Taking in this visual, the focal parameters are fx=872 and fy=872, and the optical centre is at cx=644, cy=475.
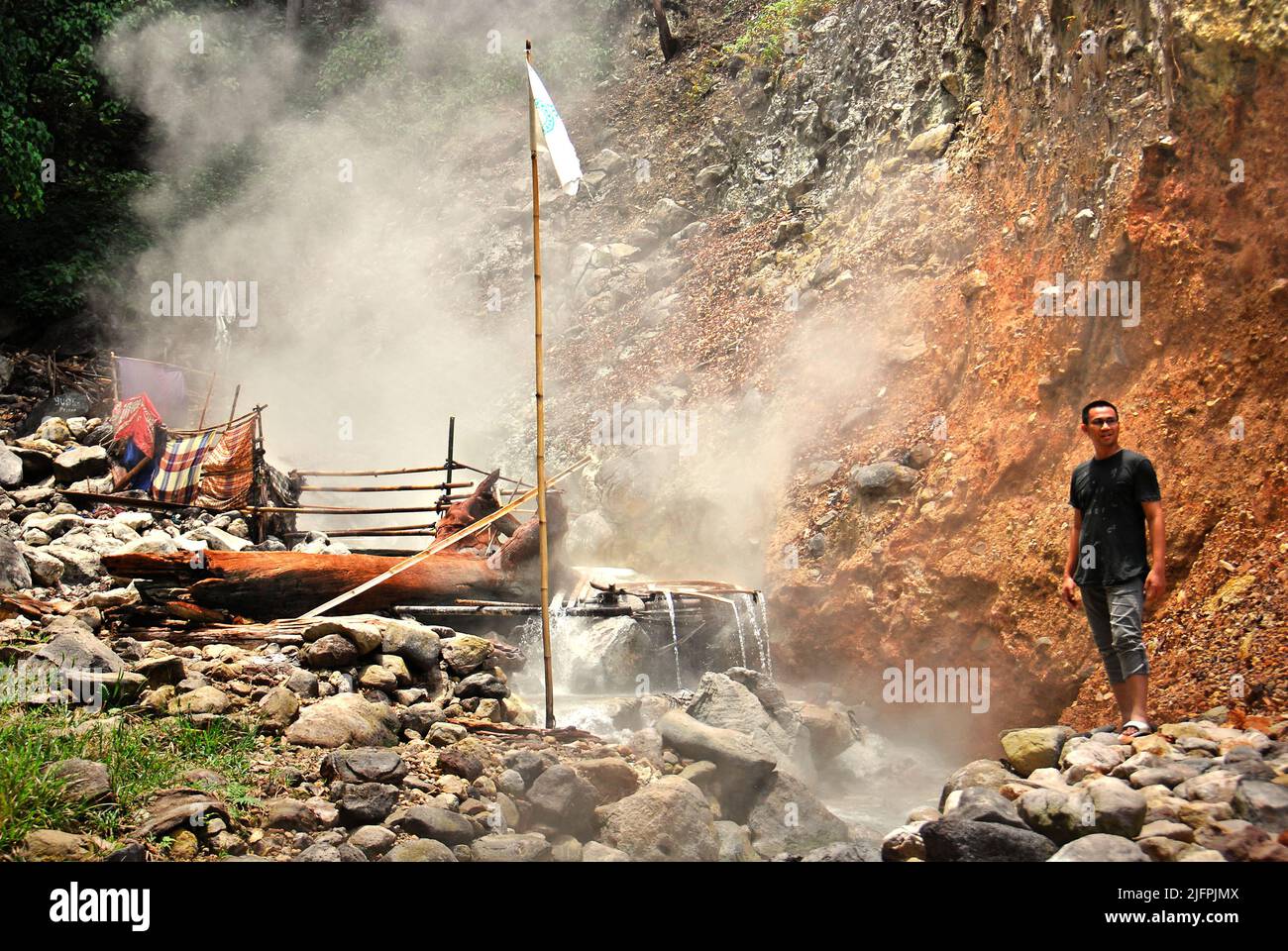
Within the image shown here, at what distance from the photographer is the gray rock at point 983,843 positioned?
363 centimetres

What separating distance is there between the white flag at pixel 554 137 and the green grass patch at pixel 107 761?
12.7ft

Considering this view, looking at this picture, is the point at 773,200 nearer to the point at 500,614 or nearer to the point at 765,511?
the point at 765,511

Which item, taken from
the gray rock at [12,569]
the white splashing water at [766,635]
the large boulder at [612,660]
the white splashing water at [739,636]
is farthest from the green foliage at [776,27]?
the gray rock at [12,569]

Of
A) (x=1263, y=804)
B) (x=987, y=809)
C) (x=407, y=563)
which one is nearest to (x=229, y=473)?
(x=407, y=563)

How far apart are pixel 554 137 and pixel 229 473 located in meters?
8.18

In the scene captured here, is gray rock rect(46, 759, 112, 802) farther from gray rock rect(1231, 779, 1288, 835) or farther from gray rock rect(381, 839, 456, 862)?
gray rock rect(1231, 779, 1288, 835)

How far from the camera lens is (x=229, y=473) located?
465 inches

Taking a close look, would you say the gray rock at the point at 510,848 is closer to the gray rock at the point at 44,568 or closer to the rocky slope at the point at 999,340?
the rocky slope at the point at 999,340

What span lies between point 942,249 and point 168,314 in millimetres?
17907

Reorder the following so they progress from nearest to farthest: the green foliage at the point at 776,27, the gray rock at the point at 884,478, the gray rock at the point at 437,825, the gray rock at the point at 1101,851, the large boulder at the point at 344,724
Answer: the gray rock at the point at 1101,851 < the gray rock at the point at 437,825 < the large boulder at the point at 344,724 < the gray rock at the point at 884,478 < the green foliage at the point at 776,27

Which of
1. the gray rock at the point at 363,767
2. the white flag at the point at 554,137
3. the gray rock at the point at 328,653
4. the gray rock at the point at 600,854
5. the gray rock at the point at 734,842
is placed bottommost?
the gray rock at the point at 734,842

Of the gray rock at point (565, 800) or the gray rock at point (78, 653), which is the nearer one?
the gray rock at point (565, 800)
